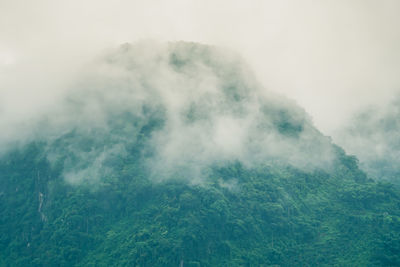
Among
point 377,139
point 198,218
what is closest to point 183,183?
point 198,218

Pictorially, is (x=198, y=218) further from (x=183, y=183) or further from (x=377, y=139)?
(x=377, y=139)

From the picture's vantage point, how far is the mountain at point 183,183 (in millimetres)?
65438

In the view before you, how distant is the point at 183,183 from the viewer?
75.3 m

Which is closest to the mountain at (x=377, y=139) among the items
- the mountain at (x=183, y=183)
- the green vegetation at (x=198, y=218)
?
the mountain at (x=183, y=183)

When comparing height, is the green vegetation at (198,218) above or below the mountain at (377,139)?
below

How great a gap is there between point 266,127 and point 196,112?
17.2 m

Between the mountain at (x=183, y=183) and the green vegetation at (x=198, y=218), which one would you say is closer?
the green vegetation at (x=198, y=218)

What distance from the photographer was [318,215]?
7238 cm

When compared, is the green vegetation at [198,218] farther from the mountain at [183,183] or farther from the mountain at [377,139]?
the mountain at [377,139]

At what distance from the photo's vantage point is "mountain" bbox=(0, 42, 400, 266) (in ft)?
215

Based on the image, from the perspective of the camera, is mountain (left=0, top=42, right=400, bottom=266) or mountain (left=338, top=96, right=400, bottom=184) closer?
mountain (left=0, top=42, right=400, bottom=266)

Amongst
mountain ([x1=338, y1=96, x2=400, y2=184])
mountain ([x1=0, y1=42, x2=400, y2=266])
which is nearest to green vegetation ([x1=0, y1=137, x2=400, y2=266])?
mountain ([x1=0, y1=42, x2=400, y2=266])

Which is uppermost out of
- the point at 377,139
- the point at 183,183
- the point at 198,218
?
the point at 377,139

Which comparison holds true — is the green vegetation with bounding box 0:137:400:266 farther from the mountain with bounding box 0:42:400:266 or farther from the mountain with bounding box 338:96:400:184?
the mountain with bounding box 338:96:400:184
